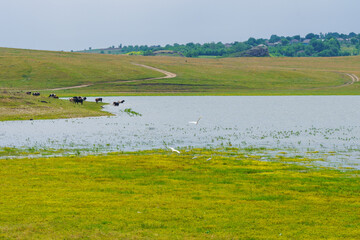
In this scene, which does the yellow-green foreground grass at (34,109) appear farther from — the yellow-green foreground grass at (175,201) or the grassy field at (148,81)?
the grassy field at (148,81)

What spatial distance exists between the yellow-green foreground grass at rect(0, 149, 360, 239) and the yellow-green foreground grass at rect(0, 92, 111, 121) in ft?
Result: 126

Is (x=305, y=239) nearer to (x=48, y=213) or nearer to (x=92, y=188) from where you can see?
(x=48, y=213)

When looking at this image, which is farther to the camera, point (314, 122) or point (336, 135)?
point (314, 122)

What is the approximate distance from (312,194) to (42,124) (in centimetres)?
4538

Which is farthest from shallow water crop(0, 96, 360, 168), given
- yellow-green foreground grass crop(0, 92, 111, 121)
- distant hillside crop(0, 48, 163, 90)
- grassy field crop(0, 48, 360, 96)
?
distant hillside crop(0, 48, 163, 90)

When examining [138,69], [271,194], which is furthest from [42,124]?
[138,69]

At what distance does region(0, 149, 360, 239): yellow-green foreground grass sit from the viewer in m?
17.7

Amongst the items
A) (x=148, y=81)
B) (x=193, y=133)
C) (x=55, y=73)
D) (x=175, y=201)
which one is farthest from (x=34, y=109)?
(x=55, y=73)

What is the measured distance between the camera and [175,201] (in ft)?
71.6

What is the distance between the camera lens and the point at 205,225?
18.4 metres

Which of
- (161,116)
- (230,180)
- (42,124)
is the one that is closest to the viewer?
(230,180)

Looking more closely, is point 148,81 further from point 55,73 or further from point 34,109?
point 34,109

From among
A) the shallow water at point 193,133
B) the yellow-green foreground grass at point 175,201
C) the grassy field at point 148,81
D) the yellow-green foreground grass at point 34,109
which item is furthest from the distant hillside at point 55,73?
the yellow-green foreground grass at point 175,201

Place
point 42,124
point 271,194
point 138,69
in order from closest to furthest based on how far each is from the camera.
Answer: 1. point 271,194
2. point 42,124
3. point 138,69
